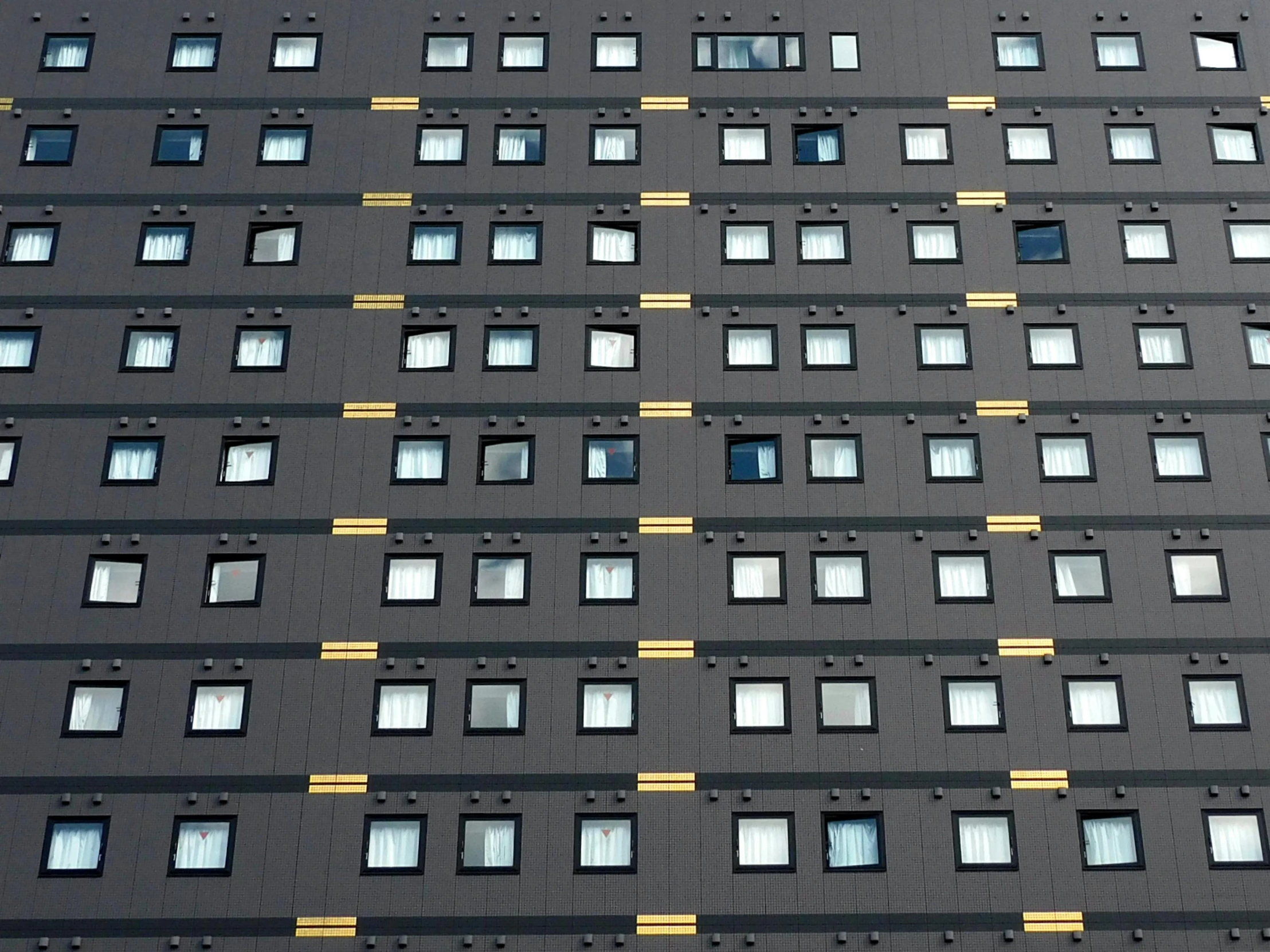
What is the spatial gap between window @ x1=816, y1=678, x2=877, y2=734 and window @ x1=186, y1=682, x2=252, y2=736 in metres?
15.3

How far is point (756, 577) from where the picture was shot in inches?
1639

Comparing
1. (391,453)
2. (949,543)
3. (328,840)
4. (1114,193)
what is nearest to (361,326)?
(391,453)

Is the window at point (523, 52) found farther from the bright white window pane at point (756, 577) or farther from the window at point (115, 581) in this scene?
the window at point (115, 581)

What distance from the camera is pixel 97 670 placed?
4034 centimetres

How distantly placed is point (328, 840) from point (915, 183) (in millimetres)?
26096

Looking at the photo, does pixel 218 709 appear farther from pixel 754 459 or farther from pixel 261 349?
pixel 754 459

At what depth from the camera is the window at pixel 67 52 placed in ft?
160

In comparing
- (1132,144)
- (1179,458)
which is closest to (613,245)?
(1132,144)

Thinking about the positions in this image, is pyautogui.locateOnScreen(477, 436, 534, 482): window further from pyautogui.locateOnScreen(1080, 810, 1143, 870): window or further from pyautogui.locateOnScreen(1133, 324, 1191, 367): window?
pyautogui.locateOnScreen(1133, 324, 1191, 367): window

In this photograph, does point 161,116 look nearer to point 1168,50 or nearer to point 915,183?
point 915,183

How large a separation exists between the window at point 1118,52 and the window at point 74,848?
1489 inches

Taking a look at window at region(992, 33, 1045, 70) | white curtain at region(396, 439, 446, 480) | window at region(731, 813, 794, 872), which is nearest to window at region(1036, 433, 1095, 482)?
window at region(731, 813, 794, 872)

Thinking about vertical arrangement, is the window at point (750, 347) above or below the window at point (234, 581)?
above

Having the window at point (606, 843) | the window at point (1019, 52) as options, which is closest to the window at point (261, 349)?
the window at point (606, 843)
